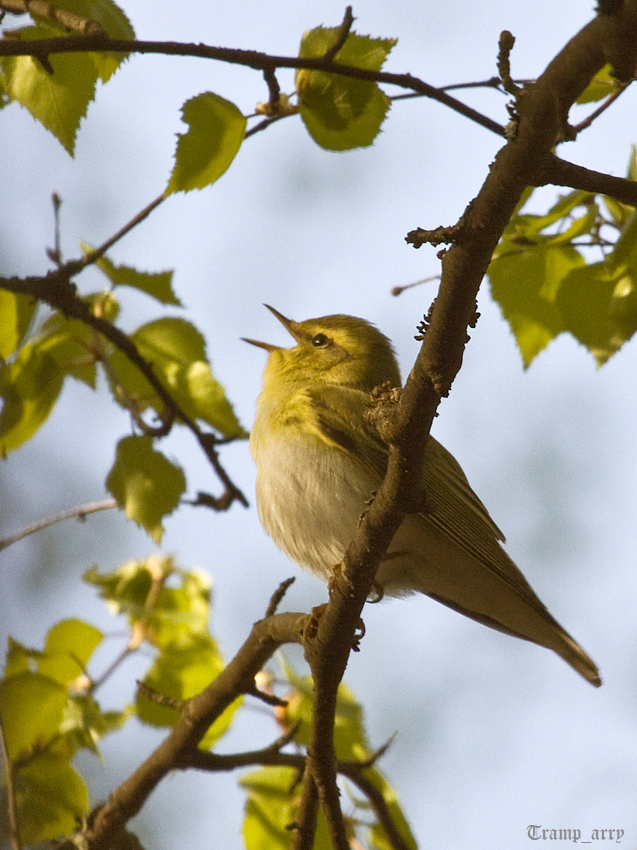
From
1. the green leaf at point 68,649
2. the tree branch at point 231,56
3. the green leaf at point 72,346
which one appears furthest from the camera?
the green leaf at point 72,346

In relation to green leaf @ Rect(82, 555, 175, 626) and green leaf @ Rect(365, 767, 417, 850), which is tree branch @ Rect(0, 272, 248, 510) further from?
green leaf @ Rect(365, 767, 417, 850)

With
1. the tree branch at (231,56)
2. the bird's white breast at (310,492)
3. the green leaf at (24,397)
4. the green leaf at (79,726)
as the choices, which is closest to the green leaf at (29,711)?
the green leaf at (79,726)

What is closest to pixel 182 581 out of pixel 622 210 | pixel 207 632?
pixel 207 632

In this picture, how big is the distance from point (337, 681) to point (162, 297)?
163 cm

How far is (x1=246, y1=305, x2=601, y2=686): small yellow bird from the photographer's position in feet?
10.1

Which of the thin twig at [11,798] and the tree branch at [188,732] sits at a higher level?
the tree branch at [188,732]

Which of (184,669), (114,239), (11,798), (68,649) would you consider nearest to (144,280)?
(114,239)

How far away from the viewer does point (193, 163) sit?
2344 millimetres

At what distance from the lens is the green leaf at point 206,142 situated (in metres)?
2.34

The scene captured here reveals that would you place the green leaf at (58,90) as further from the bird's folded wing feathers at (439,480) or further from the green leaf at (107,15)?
the bird's folded wing feathers at (439,480)

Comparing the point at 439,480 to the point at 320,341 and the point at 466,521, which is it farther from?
the point at 320,341

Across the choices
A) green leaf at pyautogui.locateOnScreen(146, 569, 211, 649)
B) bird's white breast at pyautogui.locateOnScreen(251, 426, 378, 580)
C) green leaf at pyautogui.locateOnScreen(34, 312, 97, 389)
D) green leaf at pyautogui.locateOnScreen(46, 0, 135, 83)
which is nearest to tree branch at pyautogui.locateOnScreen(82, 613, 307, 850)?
bird's white breast at pyautogui.locateOnScreen(251, 426, 378, 580)

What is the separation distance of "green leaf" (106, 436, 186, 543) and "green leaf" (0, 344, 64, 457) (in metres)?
0.32

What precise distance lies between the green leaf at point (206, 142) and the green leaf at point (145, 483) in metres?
1.03
